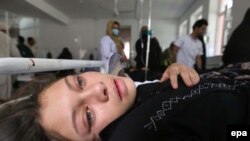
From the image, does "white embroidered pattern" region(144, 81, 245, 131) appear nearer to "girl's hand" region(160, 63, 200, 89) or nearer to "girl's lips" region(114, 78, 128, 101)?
"girl's hand" region(160, 63, 200, 89)

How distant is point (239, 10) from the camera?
10.4ft

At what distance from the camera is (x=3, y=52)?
2268 millimetres

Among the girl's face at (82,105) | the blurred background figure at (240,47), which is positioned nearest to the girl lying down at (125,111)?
the girl's face at (82,105)

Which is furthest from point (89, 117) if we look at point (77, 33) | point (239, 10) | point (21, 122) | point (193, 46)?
point (77, 33)

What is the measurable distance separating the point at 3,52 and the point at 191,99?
2.09 meters

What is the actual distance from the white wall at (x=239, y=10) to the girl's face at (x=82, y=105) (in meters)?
2.71

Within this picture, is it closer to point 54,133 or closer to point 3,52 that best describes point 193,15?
point 3,52

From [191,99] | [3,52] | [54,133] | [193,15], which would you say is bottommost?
[54,133]

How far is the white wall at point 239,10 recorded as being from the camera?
2998mm

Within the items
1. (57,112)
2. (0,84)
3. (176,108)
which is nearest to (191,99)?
(176,108)

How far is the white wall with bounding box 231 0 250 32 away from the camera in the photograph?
2998 millimetres

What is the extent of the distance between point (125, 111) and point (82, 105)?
5.2 inches

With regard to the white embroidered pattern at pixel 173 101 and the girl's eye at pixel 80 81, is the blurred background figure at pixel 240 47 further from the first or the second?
the girl's eye at pixel 80 81

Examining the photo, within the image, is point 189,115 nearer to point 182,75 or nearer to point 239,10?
point 182,75
